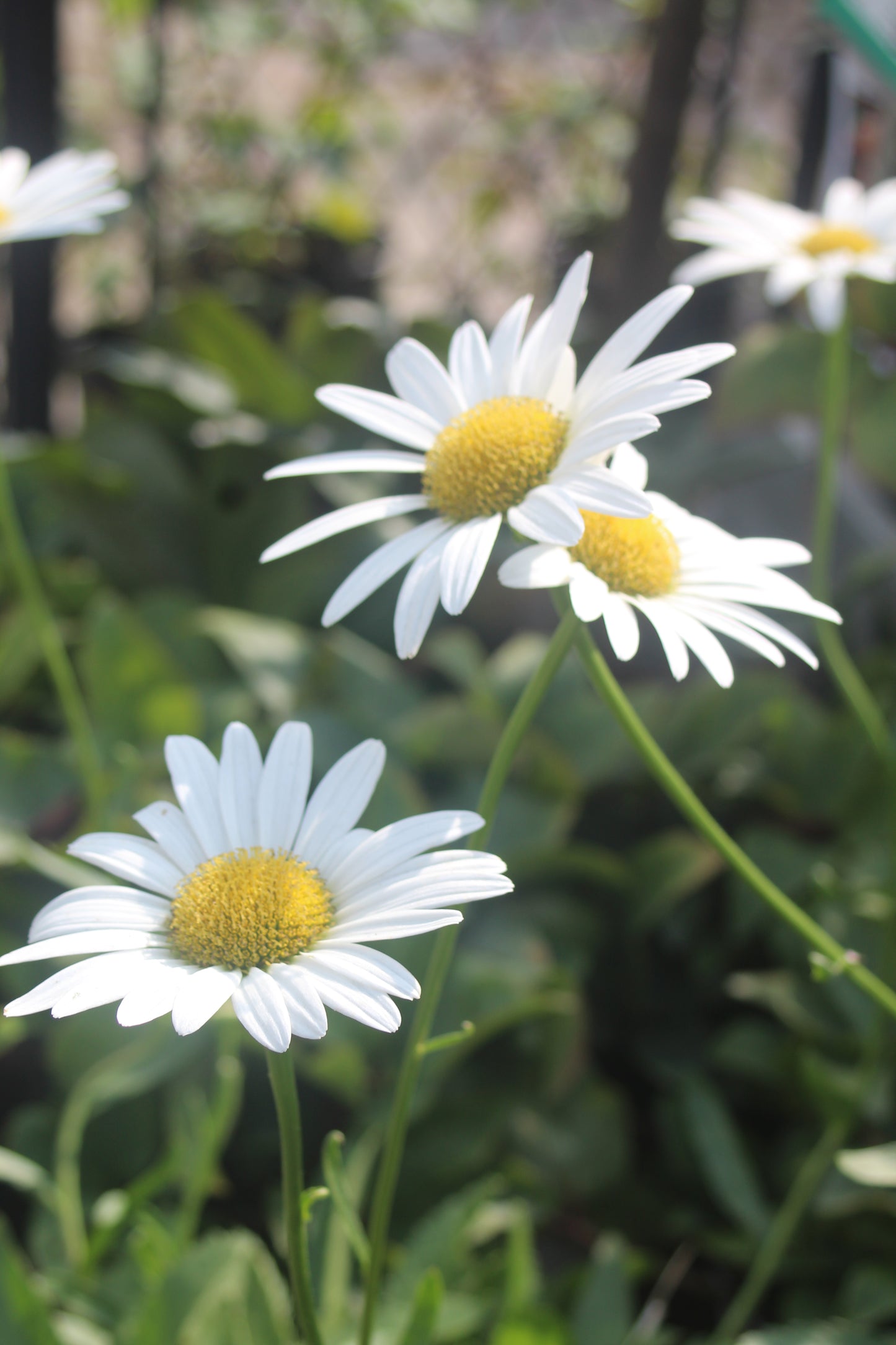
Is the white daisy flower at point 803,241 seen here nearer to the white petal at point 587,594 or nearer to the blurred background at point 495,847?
the blurred background at point 495,847

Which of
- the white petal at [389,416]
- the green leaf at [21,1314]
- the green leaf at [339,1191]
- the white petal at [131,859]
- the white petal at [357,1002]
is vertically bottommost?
the green leaf at [21,1314]

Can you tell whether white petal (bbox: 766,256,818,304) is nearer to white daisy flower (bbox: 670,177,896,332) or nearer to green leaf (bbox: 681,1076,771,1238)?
white daisy flower (bbox: 670,177,896,332)

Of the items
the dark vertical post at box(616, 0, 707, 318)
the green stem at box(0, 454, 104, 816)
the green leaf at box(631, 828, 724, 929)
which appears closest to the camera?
the green stem at box(0, 454, 104, 816)

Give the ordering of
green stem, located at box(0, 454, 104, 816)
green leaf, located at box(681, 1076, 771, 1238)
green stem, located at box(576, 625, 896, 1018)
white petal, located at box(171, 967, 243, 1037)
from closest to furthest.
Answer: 1. white petal, located at box(171, 967, 243, 1037)
2. green stem, located at box(576, 625, 896, 1018)
3. green stem, located at box(0, 454, 104, 816)
4. green leaf, located at box(681, 1076, 771, 1238)

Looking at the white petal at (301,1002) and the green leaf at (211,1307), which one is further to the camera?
the green leaf at (211,1307)

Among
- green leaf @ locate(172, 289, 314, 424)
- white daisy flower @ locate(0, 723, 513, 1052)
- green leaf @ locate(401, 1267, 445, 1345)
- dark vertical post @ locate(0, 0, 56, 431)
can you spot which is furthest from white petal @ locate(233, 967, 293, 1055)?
dark vertical post @ locate(0, 0, 56, 431)

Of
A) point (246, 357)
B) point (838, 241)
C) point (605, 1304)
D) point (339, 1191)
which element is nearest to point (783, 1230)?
point (605, 1304)

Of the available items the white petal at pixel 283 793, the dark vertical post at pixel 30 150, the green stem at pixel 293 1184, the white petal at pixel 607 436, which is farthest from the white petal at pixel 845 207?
the dark vertical post at pixel 30 150

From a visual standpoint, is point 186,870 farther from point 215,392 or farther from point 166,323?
point 166,323
